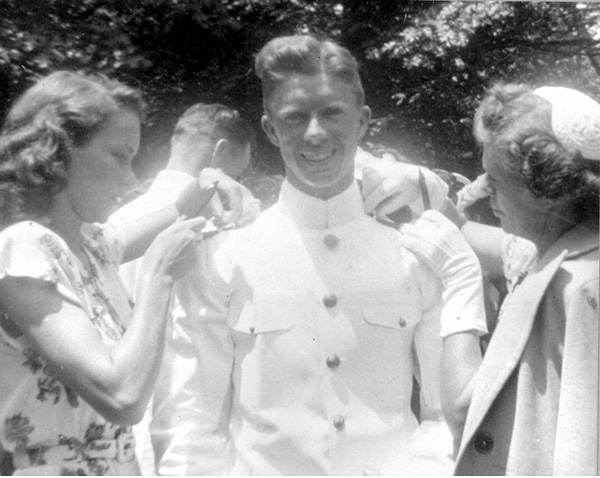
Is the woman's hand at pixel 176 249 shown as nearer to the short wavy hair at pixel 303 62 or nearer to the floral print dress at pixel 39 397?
the floral print dress at pixel 39 397

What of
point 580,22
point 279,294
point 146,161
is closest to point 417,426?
point 279,294

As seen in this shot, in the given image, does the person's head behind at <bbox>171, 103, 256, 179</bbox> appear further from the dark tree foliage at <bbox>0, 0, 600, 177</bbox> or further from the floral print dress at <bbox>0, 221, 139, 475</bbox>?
the floral print dress at <bbox>0, 221, 139, 475</bbox>

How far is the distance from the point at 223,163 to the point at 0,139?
1.77 feet

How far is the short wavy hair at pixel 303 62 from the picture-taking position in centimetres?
154

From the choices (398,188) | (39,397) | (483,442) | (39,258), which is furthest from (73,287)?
(483,442)

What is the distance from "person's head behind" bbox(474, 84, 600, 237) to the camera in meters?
1.28

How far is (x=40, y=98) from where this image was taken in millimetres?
1355

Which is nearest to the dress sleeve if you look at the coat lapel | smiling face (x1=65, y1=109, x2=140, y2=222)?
smiling face (x1=65, y1=109, x2=140, y2=222)

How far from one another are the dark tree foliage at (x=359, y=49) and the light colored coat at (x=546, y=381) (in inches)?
15.2

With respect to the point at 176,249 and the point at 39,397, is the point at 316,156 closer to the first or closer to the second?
the point at 176,249

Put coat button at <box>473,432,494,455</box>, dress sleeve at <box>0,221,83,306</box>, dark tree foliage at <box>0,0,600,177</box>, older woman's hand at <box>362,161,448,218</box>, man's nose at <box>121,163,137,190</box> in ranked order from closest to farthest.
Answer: dress sleeve at <box>0,221,83,306</box> < coat button at <box>473,432,494,455</box> < man's nose at <box>121,163,137,190</box> < older woman's hand at <box>362,161,448,218</box> < dark tree foliage at <box>0,0,600,177</box>

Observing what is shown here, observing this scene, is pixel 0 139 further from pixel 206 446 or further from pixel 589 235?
pixel 589 235

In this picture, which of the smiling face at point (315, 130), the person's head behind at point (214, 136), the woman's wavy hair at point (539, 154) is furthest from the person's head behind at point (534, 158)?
the person's head behind at point (214, 136)

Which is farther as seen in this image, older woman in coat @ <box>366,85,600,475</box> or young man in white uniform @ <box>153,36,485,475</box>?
young man in white uniform @ <box>153,36,485,475</box>
